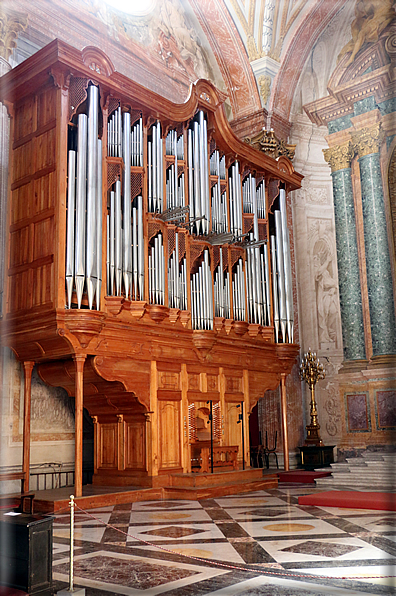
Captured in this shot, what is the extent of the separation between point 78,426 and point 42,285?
7.04 feet

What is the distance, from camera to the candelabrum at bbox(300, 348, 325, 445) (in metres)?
13.9

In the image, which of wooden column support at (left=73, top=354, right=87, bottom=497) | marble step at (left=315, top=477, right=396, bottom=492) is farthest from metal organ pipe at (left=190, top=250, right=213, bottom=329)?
marble step at (left=315, top=477, right=396, bottom=492)

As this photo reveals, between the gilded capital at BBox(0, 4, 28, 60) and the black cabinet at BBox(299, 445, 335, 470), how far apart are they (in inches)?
392

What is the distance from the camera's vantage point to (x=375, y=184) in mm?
14586

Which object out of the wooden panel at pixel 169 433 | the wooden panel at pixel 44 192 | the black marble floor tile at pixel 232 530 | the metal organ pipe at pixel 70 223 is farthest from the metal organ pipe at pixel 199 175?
the black marble floor tile at pixel 232 530

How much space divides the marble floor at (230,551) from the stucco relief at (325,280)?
745cm

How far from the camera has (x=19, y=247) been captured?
9586mm

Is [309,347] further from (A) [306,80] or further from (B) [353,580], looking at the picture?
(B) [353,580]

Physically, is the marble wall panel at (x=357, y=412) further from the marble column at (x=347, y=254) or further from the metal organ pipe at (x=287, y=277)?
the metal organ pipe at (x=287, y=277)

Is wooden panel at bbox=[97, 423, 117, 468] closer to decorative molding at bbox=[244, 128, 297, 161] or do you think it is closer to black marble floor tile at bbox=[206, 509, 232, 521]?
black marble floor tile at bbox=[206, 509, 232, 521]

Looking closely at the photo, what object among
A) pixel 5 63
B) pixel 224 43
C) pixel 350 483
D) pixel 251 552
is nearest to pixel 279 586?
pixel 251 552

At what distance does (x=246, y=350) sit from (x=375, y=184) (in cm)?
550

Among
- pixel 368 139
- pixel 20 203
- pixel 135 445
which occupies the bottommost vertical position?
pixel 135 445

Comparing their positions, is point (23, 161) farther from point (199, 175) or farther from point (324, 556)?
point (324, 556)
